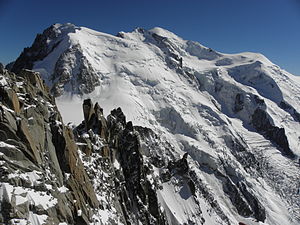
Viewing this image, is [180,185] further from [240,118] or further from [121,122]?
[240,118]

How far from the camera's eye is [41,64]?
441 ft

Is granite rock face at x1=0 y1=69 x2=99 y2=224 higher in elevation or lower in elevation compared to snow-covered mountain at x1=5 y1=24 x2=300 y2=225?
lower

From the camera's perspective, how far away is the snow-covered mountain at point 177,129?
83.9 metres

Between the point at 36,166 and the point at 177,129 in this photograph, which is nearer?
the point at 36,166

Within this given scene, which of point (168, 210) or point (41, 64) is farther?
point (41, 64)

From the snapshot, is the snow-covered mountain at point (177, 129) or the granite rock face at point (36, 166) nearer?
the granite rock face at point (36, 166)

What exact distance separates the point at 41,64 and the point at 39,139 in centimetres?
11641

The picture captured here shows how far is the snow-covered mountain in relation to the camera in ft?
275

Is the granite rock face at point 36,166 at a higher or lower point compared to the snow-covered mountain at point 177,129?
lower

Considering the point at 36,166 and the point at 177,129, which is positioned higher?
the point at 177,129

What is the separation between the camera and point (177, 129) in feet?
403

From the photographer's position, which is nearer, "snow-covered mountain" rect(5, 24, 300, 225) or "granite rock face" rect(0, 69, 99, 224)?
"granite rock face" rect(0, 69, 99, 224)

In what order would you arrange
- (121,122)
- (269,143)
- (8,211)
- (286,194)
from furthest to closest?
1. (269,143)
2. (286,194)
3. (121,122)
4. (8,211)

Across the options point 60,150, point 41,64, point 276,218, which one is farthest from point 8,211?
point 41,64
